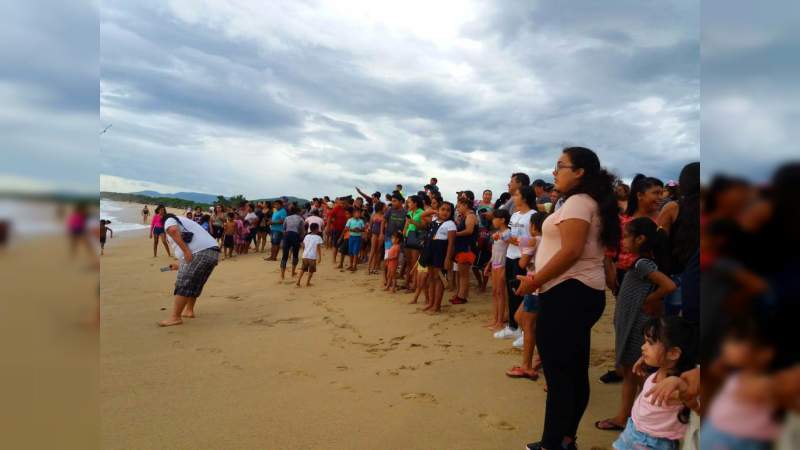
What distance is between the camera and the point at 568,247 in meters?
A: 2.38

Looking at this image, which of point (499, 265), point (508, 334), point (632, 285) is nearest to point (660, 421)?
point (632, 285)

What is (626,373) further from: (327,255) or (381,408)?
(327,255)

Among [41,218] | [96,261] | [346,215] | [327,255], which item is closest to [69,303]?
[96,261]

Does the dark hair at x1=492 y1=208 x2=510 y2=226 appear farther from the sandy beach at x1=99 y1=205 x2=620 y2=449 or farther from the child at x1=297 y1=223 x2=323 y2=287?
the child at x1=297 y1=223 x2=323 y2=287

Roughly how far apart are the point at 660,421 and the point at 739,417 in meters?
2.20

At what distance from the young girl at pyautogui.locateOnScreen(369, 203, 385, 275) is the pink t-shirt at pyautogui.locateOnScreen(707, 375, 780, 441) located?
9881 millimetres

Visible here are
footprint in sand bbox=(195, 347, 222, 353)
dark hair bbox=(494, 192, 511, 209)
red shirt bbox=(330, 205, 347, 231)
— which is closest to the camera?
footprint in sand bbox=(195, 347, 222, 353)

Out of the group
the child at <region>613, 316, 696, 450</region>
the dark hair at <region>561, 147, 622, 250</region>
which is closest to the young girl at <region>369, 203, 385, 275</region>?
the dark hair at <region>561, 147, 622, 250</region>

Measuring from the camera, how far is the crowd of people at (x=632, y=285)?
448 mm

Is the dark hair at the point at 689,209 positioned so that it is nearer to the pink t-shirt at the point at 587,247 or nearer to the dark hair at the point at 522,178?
the pink t-shirt at the point at 587,247

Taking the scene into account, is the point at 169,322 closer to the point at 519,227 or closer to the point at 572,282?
the point at 519,227

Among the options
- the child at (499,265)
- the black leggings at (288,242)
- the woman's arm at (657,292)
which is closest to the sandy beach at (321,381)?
the child at (499,265)

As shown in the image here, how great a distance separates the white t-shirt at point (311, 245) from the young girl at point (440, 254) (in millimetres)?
3053

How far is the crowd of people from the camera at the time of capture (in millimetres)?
448
